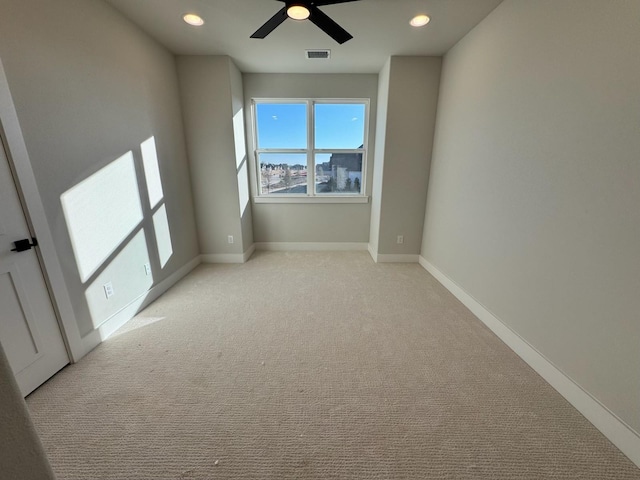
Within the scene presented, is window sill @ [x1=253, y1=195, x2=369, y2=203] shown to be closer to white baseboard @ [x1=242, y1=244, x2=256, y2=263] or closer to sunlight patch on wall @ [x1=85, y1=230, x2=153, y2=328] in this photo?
white baseboard @ [x1=242, y1=244, x2=256, y2=263]

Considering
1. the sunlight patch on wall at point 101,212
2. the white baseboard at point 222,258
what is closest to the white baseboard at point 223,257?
the white baseboard at point 222,258

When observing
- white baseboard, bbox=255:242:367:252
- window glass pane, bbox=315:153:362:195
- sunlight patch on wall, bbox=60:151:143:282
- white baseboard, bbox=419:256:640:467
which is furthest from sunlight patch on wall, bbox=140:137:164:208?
white baseboard, bbox=419:256:640:467

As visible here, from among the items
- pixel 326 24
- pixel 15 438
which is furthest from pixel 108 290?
pixel 326 24

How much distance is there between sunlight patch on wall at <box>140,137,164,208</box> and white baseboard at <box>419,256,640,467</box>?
3.42 meters

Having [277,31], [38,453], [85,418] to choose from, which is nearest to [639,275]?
[38,453]

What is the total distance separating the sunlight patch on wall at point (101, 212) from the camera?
1.71 m

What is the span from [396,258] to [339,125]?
2.19 meters

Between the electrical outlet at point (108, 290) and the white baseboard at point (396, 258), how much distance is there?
9.94 feet

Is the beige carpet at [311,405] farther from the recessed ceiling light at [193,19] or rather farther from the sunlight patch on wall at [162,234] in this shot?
the recessed ceiling light at [193,19]

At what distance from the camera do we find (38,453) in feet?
2.08

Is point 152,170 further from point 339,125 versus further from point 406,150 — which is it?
point 406,150

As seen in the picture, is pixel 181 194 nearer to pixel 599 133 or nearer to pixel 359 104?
pixel 359 104

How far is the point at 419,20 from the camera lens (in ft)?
7.18

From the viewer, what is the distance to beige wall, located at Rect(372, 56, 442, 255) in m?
2.91
